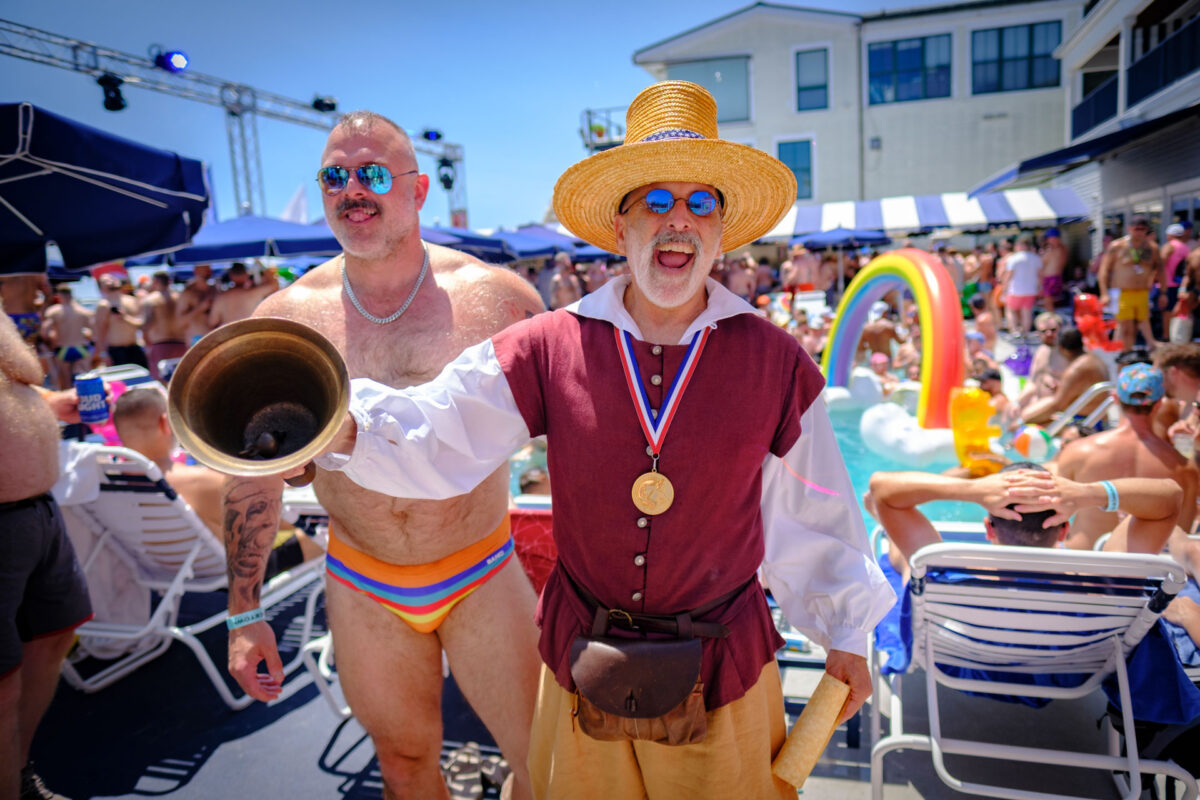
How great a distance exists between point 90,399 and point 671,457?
3673 millimetres

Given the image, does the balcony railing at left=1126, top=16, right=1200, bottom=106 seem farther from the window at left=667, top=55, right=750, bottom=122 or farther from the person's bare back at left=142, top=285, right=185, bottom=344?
the person's bare back at left=142, top=285, right=185, bottom=344

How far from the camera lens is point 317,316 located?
7.54ft

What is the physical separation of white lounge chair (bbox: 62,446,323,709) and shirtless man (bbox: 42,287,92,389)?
8670mm

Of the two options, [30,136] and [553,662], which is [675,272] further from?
[30,136]

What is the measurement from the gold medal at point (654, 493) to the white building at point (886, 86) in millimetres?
29638

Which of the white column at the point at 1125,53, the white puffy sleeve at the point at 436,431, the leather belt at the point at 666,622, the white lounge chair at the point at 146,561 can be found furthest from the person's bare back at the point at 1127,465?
the white column at the point at 1125,53

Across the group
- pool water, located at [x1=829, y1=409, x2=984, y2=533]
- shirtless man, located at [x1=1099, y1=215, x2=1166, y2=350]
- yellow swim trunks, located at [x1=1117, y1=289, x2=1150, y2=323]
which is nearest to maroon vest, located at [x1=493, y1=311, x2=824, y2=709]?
pool water, located at [x1=829, y1=409, x2=984, y2=533]

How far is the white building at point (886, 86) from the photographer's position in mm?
27906

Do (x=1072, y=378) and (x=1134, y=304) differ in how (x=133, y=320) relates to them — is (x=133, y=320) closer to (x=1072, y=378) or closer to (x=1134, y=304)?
(x=1072, y=378)

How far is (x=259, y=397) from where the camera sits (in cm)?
147

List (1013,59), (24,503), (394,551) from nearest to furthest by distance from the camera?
(394,551), (24,503), (1013,59)

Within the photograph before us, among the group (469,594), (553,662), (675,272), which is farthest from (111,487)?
(675,272)

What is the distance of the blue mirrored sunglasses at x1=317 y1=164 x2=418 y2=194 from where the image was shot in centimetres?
221

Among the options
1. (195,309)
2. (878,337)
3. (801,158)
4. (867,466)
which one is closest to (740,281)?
(878,337)
